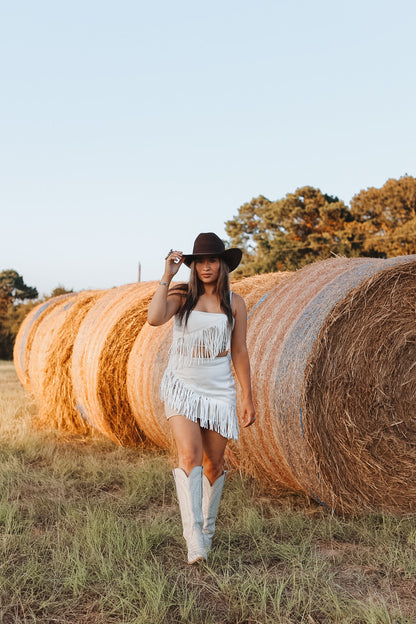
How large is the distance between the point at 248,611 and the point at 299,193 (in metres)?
32.4

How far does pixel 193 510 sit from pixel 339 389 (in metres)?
1.48

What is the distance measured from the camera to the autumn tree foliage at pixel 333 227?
29.6m

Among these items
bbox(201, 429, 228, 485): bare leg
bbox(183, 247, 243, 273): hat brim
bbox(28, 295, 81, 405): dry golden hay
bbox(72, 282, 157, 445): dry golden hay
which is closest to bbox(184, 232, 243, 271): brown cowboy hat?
bbox(183, 247, 243, 273): hat brim

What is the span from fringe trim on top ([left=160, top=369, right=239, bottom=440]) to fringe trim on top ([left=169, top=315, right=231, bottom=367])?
0.16 meters

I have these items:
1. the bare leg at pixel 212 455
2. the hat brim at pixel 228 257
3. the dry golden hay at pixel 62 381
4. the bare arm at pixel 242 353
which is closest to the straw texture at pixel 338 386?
the bare arm at pixel 242 353

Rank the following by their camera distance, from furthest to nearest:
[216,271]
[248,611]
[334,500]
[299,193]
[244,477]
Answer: [299,193]
[244,477]
[334,500]
[216,271]
[248,611]

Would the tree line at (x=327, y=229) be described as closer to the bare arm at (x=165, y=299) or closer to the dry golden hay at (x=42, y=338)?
the dry golden hay at (x=42, y=338)

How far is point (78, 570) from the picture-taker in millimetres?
3414

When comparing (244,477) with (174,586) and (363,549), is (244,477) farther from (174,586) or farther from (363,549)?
(174,586)

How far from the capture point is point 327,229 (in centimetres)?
3297

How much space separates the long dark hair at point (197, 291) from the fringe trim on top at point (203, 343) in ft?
Answer: 0.28

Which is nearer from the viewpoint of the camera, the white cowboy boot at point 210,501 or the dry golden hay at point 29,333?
the white cowboy boot at point 210,501

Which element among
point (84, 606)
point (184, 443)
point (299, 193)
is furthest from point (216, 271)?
point (299, 193)

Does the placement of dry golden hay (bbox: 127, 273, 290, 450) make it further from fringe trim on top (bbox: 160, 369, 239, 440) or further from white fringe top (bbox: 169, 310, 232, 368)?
fringe trim on top (bbox: 160, 369, 239, 440)
